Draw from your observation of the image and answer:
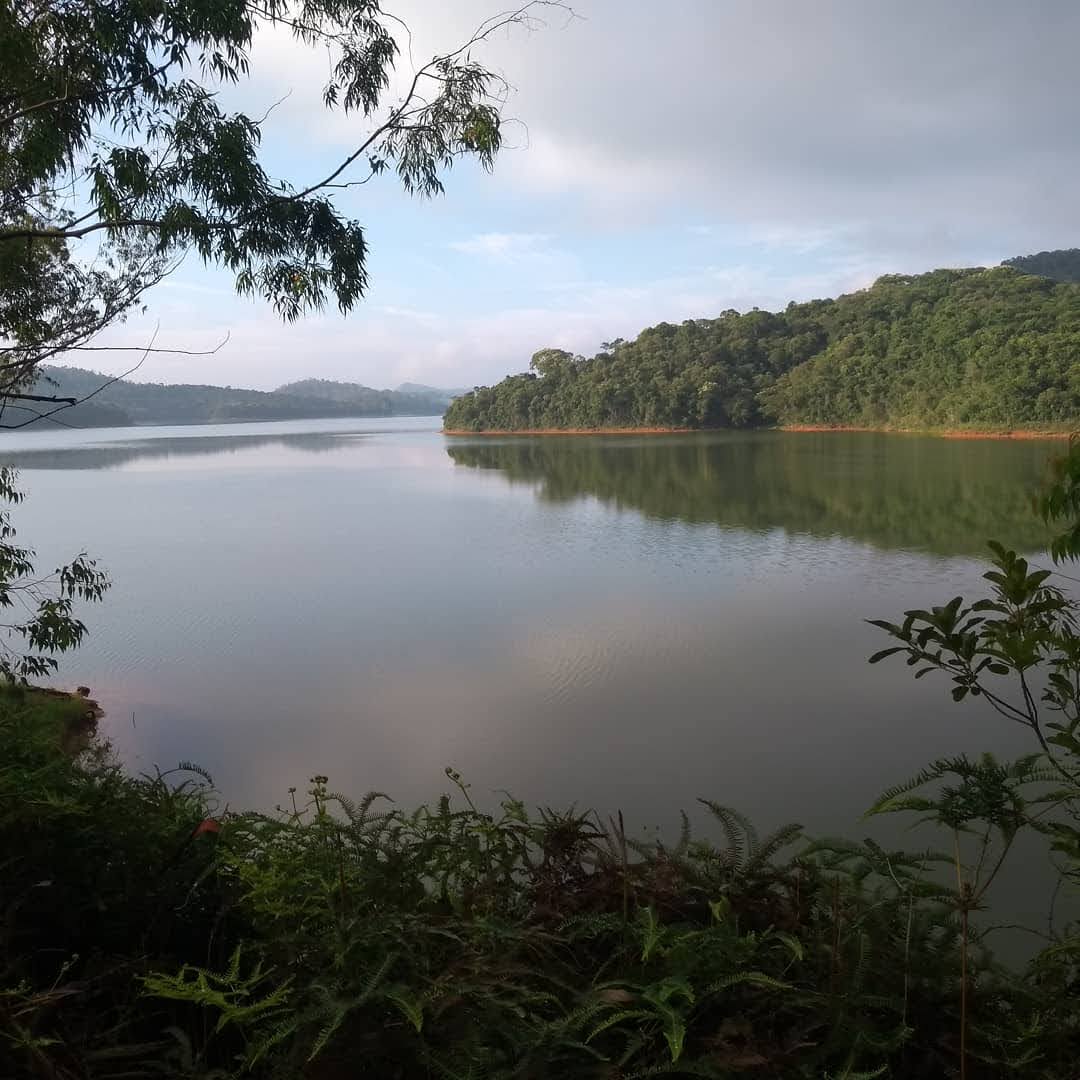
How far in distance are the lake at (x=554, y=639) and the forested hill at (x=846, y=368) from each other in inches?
514

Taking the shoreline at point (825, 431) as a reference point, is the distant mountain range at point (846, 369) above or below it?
above

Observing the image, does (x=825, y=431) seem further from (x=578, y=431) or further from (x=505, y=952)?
(x=505, y=952)

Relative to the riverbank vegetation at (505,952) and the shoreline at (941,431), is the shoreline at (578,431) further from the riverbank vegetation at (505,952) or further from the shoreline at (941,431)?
the riverbank vegetation at (505,952)

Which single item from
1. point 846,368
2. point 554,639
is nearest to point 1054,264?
point 846,368

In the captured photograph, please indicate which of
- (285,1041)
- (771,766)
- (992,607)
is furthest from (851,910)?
(771,766)

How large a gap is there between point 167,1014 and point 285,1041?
19 cm

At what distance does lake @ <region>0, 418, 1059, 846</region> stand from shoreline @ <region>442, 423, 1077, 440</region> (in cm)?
765

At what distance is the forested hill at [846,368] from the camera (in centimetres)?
2819

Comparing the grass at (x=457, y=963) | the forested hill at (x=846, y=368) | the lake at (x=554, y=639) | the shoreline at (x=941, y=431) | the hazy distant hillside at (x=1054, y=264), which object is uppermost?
the hazy distant hillside at (x=1054, y=264)

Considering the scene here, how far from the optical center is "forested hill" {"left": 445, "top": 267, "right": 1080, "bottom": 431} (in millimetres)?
A: 28188

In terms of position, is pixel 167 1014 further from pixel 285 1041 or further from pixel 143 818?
pixel 143 818

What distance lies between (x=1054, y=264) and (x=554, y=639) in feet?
240

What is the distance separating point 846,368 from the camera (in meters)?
37.1

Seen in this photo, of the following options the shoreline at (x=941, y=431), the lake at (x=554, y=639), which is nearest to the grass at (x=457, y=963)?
the lake at (x=554, y=639)
